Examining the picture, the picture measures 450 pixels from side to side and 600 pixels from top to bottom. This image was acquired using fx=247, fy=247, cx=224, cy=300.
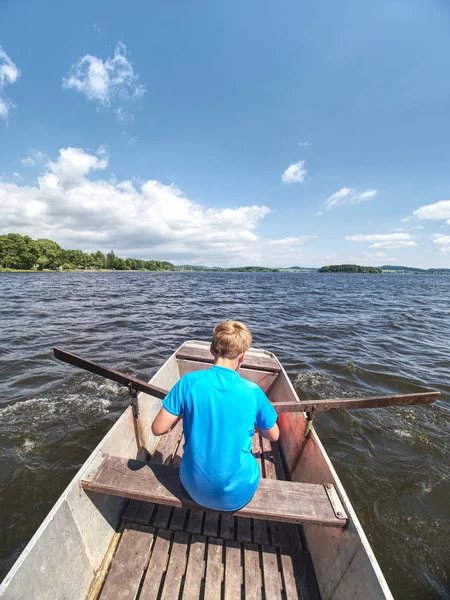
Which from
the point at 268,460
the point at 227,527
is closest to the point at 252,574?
the point at 227,527

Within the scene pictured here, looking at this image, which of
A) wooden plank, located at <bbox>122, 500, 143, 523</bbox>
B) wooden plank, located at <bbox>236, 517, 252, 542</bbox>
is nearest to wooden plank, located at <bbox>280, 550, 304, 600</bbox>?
wooden plank, located at <bbox>236, 517, 252, 542</bbox>

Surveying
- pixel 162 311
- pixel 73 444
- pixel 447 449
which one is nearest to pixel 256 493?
pixel 73 444

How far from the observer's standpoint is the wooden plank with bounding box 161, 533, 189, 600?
2773 millimetres

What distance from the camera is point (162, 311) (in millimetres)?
22500

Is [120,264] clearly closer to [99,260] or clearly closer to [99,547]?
[99,260]

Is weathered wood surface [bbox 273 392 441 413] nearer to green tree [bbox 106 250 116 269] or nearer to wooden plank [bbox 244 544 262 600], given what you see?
wooden plank [bbox 244 544 262 600]

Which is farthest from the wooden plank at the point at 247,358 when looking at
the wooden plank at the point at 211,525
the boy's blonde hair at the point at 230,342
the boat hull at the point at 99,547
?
the boy's blonde hair at the point at 230,342

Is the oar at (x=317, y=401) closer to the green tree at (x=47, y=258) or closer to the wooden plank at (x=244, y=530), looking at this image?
the wooden plank at (x=244, y=530)

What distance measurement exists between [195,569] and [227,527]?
0.61 m

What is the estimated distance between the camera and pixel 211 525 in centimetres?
344

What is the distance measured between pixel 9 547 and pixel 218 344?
4902mm

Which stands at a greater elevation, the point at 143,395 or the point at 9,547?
the point at 143,395

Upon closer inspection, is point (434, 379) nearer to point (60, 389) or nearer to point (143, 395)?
point (143, 395)

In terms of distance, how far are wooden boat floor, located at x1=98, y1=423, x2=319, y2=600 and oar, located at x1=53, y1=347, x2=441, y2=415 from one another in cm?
164
